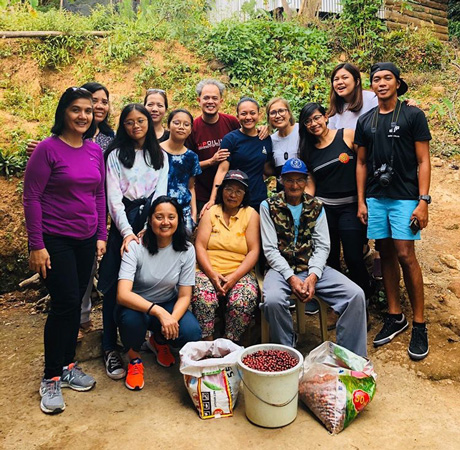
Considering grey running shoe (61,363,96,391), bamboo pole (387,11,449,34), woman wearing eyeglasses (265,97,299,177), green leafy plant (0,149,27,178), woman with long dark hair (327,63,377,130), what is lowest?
grey running shoe (61,363,96,391)

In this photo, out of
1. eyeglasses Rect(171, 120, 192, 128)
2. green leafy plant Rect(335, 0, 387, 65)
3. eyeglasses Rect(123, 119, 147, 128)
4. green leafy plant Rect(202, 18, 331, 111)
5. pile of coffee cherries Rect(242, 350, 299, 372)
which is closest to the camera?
pile of coffee cherries Rect(242, 350, 299, 372)

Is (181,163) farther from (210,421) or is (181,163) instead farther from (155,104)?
(210,421)

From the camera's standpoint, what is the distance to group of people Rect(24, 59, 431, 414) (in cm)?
278

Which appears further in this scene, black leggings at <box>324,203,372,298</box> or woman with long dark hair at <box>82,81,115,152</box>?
black leggings at <box>324,203,372,298</box>

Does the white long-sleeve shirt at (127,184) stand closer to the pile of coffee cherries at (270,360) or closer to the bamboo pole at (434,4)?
the pile of coffee cherries at (270,360)

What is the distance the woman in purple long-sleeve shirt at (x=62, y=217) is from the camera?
262 cm

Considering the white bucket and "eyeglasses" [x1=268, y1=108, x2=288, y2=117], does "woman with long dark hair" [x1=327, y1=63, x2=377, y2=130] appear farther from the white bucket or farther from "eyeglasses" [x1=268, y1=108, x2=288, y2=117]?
the white bucket

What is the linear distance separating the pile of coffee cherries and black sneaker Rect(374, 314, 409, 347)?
110 cm

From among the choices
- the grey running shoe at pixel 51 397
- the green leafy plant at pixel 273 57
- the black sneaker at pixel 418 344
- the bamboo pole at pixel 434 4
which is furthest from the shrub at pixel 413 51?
the grey running shoe at pixel 51 397

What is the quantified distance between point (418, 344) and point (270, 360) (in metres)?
1.31

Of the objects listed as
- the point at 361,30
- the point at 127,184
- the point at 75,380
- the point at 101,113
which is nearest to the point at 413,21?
the point at 361,30

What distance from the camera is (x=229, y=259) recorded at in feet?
11.1

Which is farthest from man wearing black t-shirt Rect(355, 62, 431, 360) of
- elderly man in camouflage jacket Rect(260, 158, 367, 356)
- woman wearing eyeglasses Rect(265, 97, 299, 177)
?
woman wearing eyeglasses Rect(265, 97, 299, 177)

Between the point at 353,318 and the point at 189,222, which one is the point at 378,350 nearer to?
the point at 353,318
